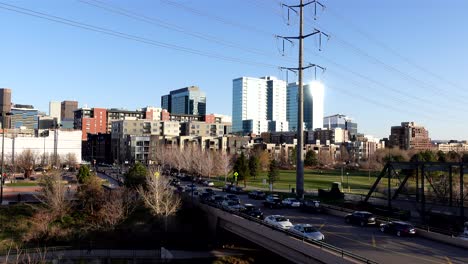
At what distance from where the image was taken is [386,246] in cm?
2794

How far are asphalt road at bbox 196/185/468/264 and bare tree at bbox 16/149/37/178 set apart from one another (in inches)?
3028

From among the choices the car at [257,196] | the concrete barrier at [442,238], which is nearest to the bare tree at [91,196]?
the car at [257,196]

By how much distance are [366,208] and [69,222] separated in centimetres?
3196

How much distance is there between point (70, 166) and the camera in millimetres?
121875

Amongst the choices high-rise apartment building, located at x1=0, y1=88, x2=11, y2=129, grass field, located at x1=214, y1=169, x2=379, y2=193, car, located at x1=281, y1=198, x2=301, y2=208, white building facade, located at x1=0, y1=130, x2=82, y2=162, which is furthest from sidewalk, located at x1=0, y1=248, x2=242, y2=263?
high-rise apartment building, located at x1=0, y1=88, x2=11, y2=129

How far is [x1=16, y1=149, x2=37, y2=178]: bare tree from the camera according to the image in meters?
95.0

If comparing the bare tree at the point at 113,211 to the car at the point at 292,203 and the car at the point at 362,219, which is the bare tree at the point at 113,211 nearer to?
the car at the point at 292,203

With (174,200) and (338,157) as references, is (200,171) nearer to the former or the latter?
(174,200)

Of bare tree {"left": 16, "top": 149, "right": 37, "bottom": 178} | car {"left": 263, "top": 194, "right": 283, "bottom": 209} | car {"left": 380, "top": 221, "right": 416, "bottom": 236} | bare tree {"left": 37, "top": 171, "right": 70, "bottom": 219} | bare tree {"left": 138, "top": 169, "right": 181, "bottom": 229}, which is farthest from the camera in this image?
bare tree {"left": 16, "top": 149, "right": 37, "bottom": 178}

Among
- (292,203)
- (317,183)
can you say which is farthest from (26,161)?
(292,203)

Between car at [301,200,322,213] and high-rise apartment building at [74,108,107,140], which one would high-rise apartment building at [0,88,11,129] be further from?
car at [301,200,322,213]

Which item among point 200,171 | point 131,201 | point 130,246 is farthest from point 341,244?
point 200,171

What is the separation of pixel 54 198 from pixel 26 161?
59355mm

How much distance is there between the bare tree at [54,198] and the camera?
50438 millimetres
